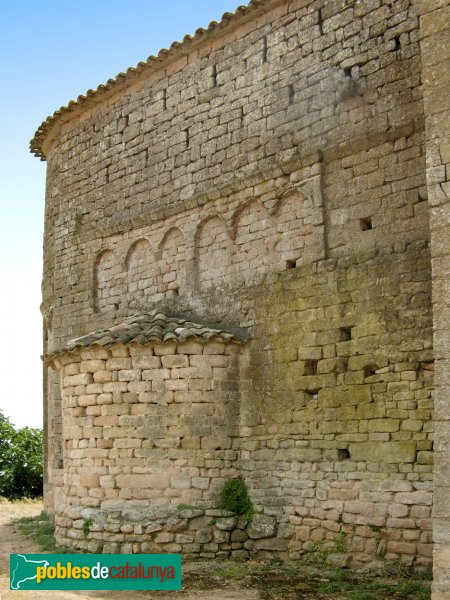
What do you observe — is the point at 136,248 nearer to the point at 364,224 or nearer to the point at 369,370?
the point at 364,224

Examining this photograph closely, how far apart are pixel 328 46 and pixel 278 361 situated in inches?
158

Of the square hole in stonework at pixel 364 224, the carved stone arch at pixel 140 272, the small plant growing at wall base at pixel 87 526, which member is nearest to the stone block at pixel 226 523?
the small plant growing at wall base at pixel 87 526

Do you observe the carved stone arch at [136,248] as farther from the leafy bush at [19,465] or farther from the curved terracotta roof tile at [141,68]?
the leafy bush at [19,465]

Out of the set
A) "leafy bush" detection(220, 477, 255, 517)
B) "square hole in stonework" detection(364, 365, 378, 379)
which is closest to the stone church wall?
"square hole in stonework" detection(364, 365, 378, 379)

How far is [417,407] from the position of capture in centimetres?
845

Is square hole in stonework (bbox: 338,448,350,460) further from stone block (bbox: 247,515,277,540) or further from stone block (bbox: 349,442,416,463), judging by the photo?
stone block (bbox: 247,515,277,540)

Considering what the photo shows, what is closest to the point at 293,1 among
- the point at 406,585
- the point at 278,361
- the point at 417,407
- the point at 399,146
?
the point at 399,146

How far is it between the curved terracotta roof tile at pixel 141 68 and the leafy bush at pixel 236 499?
6.29 m

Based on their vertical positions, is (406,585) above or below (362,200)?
below

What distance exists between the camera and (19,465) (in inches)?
765

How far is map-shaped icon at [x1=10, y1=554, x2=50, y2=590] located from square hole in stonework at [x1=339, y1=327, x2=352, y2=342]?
420 cm

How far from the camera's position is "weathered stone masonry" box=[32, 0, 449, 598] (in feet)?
28.7

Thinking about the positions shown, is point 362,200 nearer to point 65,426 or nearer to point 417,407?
point 417,407

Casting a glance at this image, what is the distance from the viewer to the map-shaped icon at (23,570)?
27.0ft
